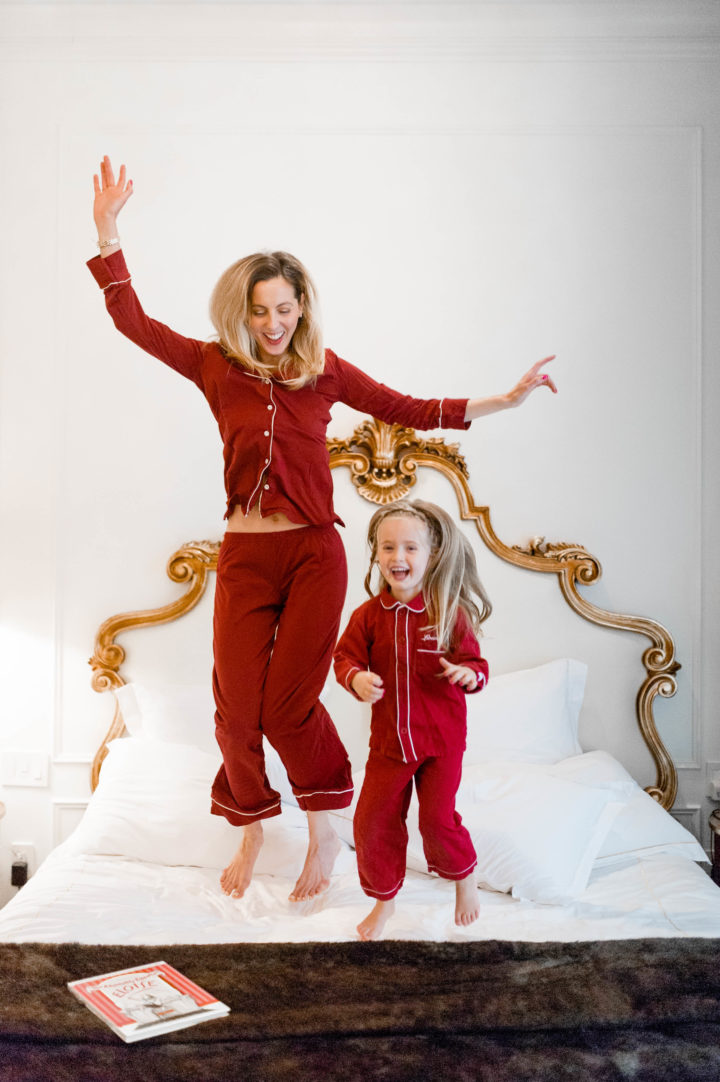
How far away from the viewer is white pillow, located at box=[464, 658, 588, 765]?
3363 mm

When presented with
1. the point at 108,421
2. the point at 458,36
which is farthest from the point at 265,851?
the point at 458,36

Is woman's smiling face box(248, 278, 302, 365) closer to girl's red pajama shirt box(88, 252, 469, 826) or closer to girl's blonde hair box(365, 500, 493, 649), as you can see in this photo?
girl's red pajama shirt box(88, 252, 469, 826)

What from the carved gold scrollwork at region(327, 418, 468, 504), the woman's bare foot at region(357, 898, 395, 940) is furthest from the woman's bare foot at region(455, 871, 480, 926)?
the carved gold scrollwork at region(327, 418, 468, 504)

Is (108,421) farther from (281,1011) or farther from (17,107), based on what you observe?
(281,1011)

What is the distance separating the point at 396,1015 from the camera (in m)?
1.92

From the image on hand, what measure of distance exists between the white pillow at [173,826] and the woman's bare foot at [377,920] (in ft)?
1.61

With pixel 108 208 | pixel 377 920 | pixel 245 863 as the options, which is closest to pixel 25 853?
pixel 245 863

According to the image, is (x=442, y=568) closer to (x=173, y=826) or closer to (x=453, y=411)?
(x=453, y=411)

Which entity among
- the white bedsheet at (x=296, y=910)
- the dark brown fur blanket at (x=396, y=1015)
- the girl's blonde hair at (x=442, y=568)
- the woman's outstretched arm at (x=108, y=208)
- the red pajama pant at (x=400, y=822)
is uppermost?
the woman's outstretched arm at (x=108, y=208)

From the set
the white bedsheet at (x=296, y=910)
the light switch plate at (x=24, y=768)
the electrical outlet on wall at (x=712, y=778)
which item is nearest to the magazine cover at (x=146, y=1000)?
the white bedsheet at (x=296, y=910)

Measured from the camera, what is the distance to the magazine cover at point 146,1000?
1.87 meters

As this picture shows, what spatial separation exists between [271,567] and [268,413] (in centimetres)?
34

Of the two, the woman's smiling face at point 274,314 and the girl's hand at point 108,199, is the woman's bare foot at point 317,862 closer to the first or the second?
the woman's smiling face at point 274,314

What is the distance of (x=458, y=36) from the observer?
3648 millimetres
